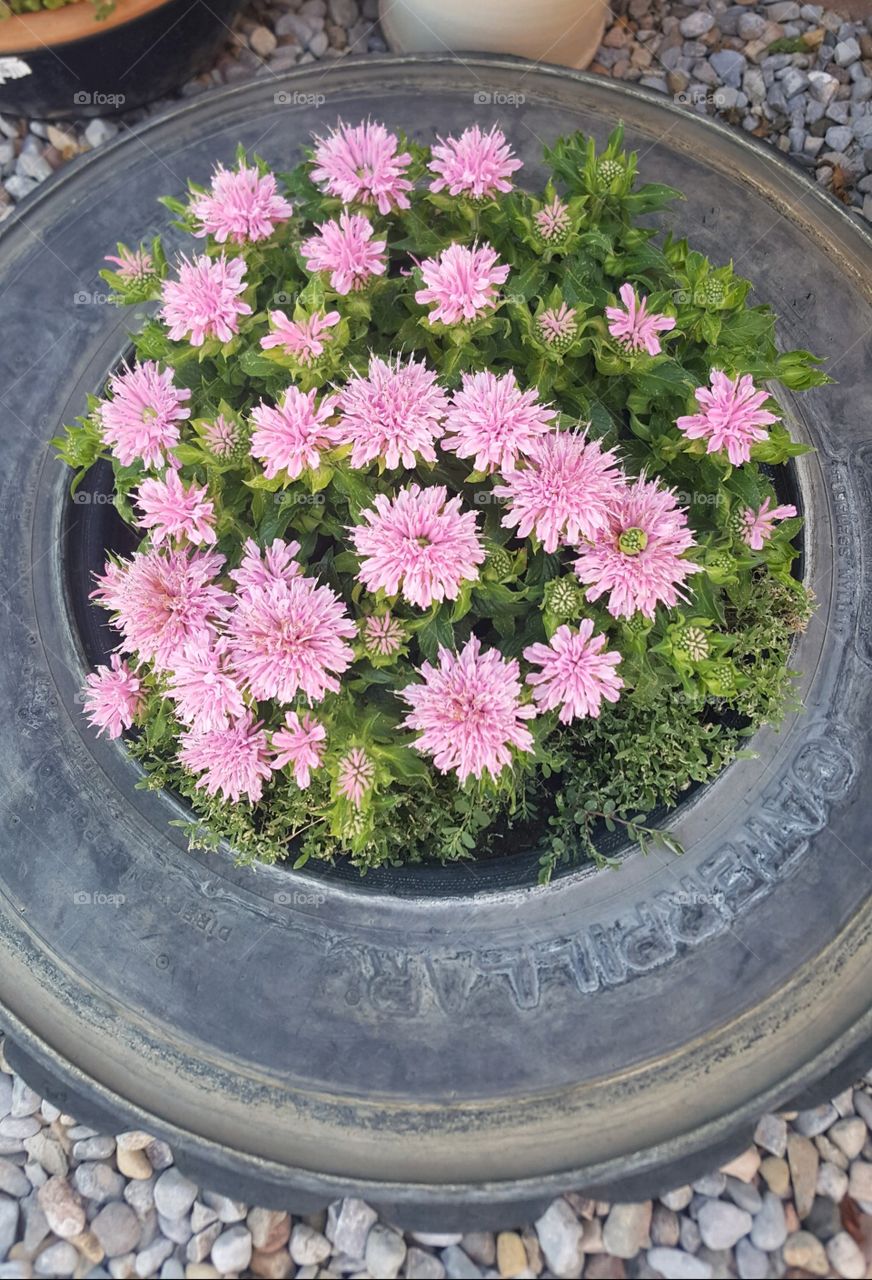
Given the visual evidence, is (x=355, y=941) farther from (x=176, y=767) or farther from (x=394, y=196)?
(x=394, y=196)

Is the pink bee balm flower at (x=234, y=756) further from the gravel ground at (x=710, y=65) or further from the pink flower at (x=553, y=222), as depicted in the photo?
the gravel ground at (x=710, y=65)

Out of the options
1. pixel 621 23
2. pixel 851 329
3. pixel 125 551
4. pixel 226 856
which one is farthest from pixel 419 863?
pixel 621 23

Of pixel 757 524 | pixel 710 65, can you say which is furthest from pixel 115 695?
pixel 710 65

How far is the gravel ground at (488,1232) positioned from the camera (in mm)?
1325

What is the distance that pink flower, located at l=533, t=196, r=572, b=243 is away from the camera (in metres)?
0.96

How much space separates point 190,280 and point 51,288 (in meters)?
0.51

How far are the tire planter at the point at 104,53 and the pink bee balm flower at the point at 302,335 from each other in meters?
1.18

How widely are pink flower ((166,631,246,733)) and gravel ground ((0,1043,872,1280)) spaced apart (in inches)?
32.9

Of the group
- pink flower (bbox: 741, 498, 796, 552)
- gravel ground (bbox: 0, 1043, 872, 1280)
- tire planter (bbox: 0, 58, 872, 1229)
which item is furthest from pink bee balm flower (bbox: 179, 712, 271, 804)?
gravel ground (bbox: 0, 1043, 872, 1280)

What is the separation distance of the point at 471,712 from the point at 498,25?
50.5 inches

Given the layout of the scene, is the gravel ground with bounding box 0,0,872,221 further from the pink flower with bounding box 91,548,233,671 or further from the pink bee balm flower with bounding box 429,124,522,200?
the pink flower with bounding box 91,548,233,671

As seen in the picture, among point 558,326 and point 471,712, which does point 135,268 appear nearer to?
point 558,326

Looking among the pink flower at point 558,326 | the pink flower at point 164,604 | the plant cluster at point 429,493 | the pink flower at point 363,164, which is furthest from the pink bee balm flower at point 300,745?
the pink flower at point 363,164

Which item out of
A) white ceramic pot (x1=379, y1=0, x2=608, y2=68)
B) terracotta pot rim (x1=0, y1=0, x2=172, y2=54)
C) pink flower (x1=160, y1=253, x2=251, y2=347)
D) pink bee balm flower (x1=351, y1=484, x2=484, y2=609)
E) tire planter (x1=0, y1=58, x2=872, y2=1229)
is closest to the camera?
pink bee balm flower (x1=351, y1=484, x2=484, y2=609)
